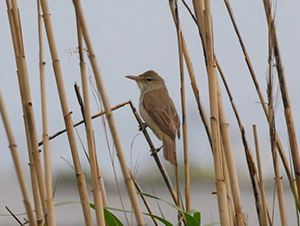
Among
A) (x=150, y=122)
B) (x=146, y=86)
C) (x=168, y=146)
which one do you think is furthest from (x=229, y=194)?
(x=146, y=86)

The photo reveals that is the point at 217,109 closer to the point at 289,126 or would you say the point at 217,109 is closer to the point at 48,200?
the point at 289,126

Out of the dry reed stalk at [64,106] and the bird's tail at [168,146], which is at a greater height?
the bird's tail at [168,146]

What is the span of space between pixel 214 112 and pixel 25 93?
0.52 m

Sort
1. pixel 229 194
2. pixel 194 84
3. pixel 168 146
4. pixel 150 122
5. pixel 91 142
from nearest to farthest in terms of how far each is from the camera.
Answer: pixel 91 142 → pixel 229 194 → pixel 194 84 → pixel 168 146 → pixel 150 122

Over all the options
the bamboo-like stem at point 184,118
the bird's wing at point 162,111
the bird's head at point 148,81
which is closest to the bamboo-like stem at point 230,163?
the bamboo-like stem at point 184,118

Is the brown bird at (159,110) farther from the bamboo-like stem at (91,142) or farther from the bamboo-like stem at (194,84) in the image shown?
the bamboo-like stem at (91,142)

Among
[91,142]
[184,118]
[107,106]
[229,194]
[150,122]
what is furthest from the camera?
[150,122]

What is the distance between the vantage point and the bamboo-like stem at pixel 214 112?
1.56 m

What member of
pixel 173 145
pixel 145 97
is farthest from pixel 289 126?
pixel 145 97

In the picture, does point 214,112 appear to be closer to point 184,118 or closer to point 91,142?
point 91,142

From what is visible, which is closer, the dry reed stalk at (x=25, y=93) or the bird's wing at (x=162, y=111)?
the dry reed stalk at (x=25, y=93)

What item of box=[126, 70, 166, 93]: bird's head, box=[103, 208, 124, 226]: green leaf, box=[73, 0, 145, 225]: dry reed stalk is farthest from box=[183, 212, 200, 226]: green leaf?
box=[126, 70, 166, 93]: bird's head

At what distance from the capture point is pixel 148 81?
511 centimetres

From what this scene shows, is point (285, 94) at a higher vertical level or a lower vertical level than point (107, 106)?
higher
